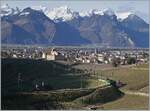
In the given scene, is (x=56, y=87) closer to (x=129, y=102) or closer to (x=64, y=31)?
(x=129, y=102)

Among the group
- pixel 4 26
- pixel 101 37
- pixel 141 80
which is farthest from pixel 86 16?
pixel 141 80

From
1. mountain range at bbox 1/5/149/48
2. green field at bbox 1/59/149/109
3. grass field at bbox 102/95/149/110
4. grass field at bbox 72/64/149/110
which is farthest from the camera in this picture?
mountain range at bbox 1/5/149/48

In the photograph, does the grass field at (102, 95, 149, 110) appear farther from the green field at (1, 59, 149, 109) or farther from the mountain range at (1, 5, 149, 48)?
the mountain range at (1, 5, 149, 48)

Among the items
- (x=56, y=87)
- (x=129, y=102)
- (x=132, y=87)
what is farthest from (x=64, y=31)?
(x=129, y=102)

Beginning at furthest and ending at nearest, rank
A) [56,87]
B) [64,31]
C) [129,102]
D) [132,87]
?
[64,31]
[132,87]
[56,87]
[129,102]

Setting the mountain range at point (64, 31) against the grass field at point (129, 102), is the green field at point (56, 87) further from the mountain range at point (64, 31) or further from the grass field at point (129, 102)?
the mountain range at point (64, 31)

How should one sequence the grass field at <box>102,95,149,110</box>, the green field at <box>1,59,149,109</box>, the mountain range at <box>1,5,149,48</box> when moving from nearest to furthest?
1. the green field at <box>1,59,149,109</box>
2. the grass field at <box>102,95,149,110</box>
3. the mountain range at <box>1,5,149,48</box>

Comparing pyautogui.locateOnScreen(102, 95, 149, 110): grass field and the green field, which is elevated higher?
the green field

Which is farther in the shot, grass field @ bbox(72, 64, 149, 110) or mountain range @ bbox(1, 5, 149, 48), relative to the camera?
mountain range @ bbox(1, 5, 149, 48)

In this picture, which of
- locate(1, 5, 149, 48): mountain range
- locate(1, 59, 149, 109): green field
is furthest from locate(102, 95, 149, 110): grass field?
locate(1, 5, 149, 48): mountain range

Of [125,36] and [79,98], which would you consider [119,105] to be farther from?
[125,36]

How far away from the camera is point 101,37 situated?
151250mm

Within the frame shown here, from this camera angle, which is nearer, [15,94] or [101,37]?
[15,94]

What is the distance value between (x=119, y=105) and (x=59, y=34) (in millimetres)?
123911
